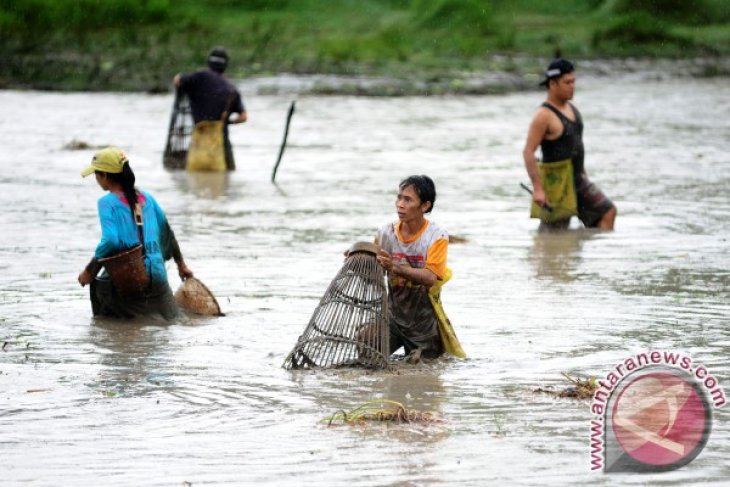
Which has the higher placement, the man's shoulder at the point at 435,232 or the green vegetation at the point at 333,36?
the green vegetation at the point at 333,36

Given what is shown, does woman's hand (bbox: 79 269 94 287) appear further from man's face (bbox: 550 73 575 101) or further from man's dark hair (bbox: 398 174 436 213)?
man's face (bbox: 550 73 575 101)

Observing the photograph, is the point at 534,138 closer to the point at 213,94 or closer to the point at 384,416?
the point at 384,416

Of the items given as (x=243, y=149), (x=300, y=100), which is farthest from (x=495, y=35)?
(x=243, y=149)

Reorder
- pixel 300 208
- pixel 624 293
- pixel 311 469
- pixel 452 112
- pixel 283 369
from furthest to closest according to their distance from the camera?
pixel 452 112 → pixel 300 208 → pixel 624 293 → pixel 283 369 → pixel 311 469

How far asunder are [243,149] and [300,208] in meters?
5.46

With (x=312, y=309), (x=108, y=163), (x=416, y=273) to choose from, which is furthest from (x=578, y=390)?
(x=108, y=163)

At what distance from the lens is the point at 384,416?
22.0ft

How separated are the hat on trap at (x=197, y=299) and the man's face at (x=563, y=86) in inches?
149

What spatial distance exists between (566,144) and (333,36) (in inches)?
871

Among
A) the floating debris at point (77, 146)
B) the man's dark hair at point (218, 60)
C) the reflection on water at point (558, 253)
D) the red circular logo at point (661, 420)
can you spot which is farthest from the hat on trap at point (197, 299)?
the floating debris at point (77, 146)

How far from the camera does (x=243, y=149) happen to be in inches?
763

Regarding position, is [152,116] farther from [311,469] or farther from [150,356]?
[311,469]

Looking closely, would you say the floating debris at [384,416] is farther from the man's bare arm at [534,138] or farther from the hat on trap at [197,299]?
the man's bare arm at [534,138]

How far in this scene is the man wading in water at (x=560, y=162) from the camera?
11.7m
